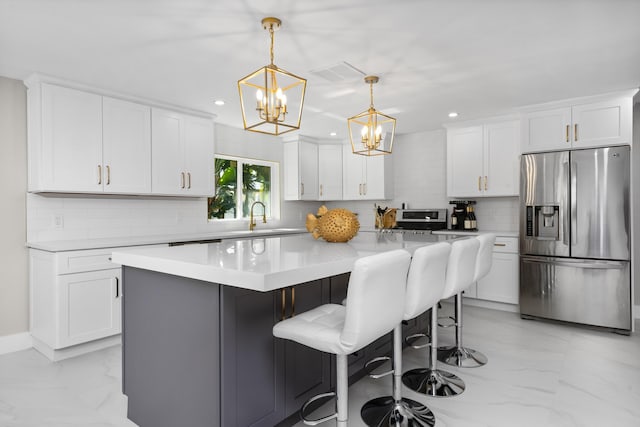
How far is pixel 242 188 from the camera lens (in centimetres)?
545

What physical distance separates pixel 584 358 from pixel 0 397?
170 inches

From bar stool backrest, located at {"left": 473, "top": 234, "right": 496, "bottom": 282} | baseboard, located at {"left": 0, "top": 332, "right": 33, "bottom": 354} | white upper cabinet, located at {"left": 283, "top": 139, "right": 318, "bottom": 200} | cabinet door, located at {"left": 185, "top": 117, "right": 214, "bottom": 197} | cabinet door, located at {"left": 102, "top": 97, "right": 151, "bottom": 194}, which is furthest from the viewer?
white upper cabinet, located at {"left": 283, "top": 139, "right": 318, "bottom": 200}

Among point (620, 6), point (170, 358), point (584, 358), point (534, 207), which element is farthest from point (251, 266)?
point (534, 207)

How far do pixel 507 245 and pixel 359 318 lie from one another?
3.61 metres

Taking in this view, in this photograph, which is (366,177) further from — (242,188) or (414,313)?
(414,313)

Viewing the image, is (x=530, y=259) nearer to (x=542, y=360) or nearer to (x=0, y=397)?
(x=542, y=360)

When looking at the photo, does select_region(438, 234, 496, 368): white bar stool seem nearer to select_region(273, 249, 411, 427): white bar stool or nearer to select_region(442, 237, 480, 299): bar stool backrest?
select_region(442, 237, 480, 299): bar stool backrest

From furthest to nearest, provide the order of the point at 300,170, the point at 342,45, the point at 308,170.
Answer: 1. the point at 308,170
2. the point at 300,170
3. the point at 342,45

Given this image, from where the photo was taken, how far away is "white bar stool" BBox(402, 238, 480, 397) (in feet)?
7.82

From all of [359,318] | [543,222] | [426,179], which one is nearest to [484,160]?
[426,179]

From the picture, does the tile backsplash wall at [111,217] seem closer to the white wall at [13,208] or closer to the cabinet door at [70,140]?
the white wall at [13,208]

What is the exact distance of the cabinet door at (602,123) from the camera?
12.1ft

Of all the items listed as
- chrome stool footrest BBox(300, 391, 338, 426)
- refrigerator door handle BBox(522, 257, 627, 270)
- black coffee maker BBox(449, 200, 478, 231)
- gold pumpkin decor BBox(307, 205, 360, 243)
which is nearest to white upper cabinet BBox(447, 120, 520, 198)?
black coffee maker BBox(449, 200, 478, 231)

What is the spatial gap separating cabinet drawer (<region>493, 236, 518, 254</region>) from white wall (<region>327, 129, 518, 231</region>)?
50 cm
